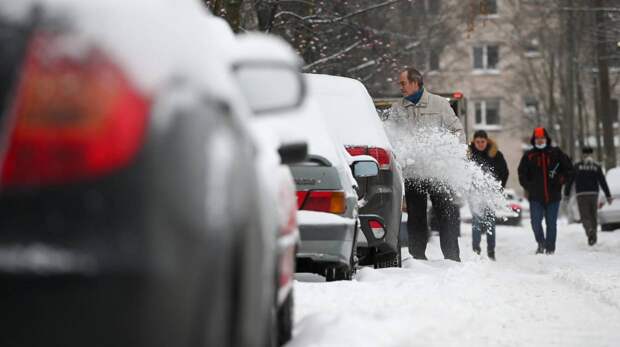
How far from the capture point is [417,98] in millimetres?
13930

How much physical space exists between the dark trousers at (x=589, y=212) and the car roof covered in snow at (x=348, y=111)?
11499 mm

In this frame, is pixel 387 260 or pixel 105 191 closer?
pixel 105 191

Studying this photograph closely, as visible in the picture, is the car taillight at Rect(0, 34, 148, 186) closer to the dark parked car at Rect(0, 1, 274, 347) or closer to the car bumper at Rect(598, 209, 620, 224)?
the dark parked car at Rect(0, 1, 274, 347)

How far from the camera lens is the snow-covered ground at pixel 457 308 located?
6.48m

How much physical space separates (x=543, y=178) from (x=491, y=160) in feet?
6.71

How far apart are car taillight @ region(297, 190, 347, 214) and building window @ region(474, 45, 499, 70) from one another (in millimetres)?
72116

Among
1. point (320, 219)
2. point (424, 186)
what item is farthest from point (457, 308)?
point (424, 186)

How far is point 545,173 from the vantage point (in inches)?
747

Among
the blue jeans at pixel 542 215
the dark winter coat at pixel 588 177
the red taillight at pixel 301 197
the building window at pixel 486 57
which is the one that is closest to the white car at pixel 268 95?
the red taillight at pixel 301 197

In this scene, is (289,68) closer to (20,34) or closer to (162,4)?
(162,4)

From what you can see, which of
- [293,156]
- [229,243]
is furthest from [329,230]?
[229,243]

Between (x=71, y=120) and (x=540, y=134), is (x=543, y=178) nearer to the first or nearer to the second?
(x=540, y=134)

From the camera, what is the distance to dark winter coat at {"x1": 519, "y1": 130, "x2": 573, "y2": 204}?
18.9 metres

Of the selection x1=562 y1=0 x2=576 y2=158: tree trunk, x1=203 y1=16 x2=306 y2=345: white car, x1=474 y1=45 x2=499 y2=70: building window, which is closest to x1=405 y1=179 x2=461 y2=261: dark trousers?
x1=203 y1=16 x2=306 y2=345: white car
